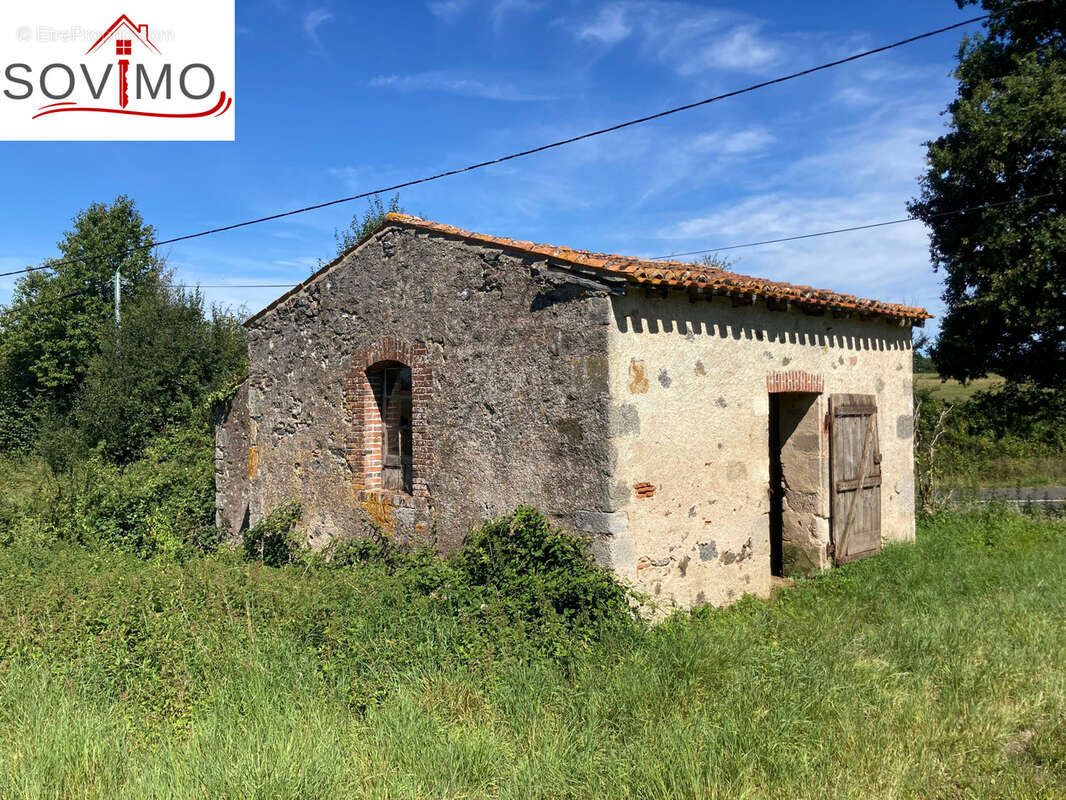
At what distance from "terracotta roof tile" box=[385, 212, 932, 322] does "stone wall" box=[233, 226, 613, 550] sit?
0.40 ft

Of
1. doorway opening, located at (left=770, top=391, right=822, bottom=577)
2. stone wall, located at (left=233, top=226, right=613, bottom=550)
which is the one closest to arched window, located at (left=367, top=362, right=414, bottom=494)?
stone wall, located at (left=233, top=226, right=613, bottom=550)

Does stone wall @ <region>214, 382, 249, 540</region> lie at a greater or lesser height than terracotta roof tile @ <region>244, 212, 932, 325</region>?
lesser

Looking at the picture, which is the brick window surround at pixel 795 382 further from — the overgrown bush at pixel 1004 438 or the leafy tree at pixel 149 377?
the leafy tree at pixel 149 377

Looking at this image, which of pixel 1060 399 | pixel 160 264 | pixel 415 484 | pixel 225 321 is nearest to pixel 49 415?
pixel 160 264

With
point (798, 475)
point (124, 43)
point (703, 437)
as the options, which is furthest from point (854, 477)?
point (124, 43)

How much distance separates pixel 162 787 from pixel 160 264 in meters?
21.5

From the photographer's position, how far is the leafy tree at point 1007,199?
1470 centimetres

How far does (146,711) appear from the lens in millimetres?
4117

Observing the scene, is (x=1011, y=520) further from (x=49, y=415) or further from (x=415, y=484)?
(x=49, y=415)

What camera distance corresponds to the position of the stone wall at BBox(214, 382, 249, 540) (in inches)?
372

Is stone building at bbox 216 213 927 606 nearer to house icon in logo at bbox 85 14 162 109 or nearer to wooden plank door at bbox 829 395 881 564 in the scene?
wooden plank door at bbox 829 395 881 564

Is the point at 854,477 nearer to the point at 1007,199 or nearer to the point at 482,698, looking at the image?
the point at 482,698

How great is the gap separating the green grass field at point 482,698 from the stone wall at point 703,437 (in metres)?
0.58

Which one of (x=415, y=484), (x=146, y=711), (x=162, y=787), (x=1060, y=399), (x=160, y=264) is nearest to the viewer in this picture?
(x=162, y=787)
